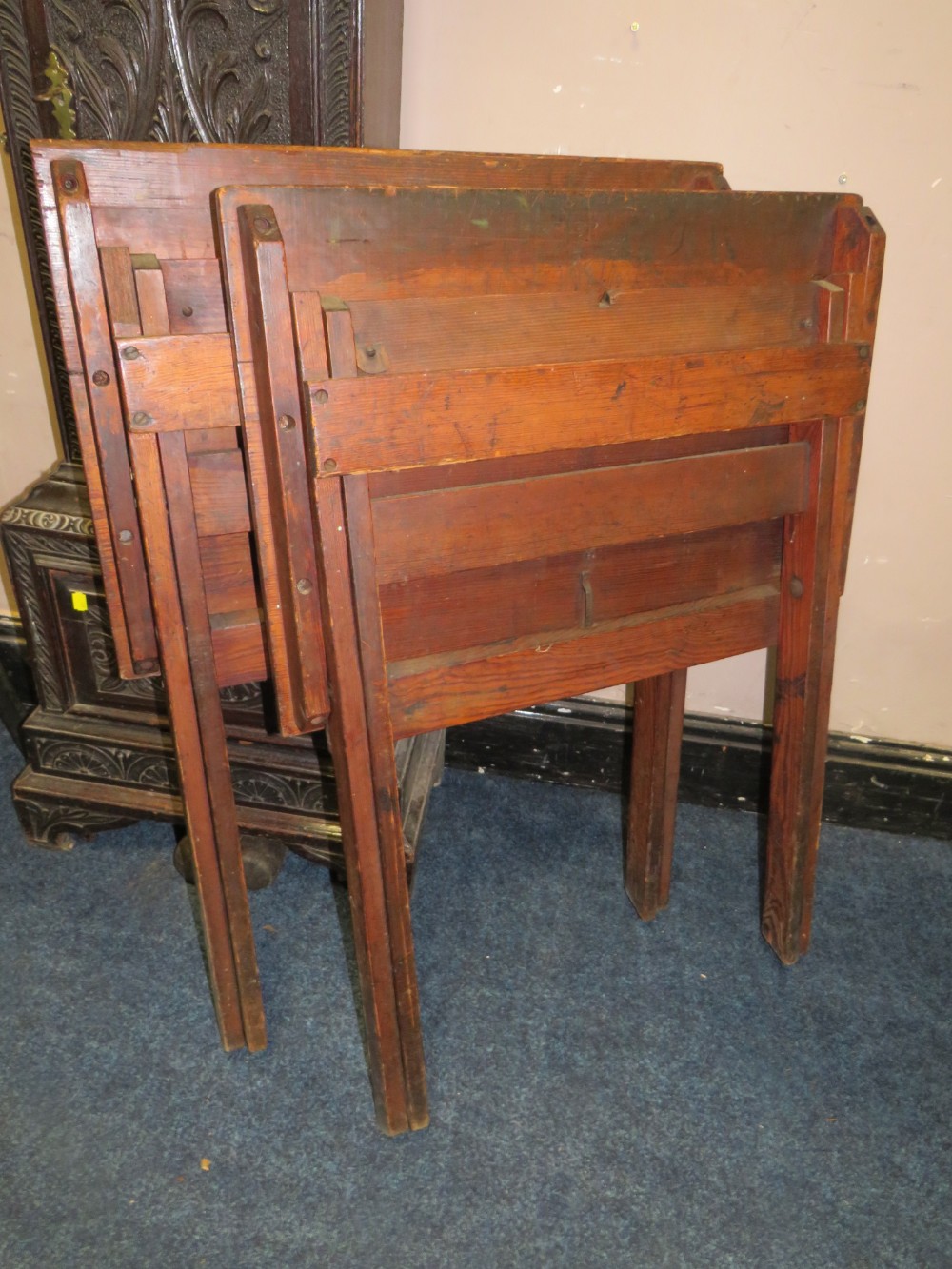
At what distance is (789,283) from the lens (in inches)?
43.2

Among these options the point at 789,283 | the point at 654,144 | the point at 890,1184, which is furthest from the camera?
the point at 654,144

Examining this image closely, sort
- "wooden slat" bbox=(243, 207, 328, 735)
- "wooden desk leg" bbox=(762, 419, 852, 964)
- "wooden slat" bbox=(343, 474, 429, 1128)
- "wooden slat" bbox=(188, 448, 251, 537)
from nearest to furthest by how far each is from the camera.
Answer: "wooden slat" bbox=(243, 207, 328, 735)
"wooden slat" bbox=(343, 474, 429, 1128)
"wooden slat" bbox=(188, 448, 251, 537)
"wooden desk leg" bbox=(762, 419, 852, 964)

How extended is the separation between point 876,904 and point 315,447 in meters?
1.28

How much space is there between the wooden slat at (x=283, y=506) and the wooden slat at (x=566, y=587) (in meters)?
0.09

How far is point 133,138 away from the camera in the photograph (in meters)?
1.24

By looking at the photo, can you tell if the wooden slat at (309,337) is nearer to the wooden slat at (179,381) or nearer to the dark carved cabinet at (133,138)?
the wooden slat at (179,381)

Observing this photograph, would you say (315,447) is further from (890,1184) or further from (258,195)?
(890,1184)

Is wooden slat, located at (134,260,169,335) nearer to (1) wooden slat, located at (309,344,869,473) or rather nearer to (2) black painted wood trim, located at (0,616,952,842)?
(1) wooden slat, located at (309,344,869,473)

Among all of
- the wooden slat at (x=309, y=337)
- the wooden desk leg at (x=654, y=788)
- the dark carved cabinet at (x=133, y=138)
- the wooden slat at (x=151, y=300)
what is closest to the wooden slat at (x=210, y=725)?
the wooden slat at (x=151, y=300)

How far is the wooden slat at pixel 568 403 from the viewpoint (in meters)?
0.91

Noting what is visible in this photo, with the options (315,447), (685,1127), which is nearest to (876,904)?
(685,1127)

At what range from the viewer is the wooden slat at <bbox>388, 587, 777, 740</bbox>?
3.52 feet

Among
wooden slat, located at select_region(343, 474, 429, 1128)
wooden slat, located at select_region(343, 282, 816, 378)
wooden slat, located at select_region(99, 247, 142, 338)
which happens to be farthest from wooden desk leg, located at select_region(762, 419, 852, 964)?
wooden slat, located at select_region(99, 247, 142, 338)

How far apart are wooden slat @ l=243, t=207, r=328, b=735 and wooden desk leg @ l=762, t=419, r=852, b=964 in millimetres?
613
